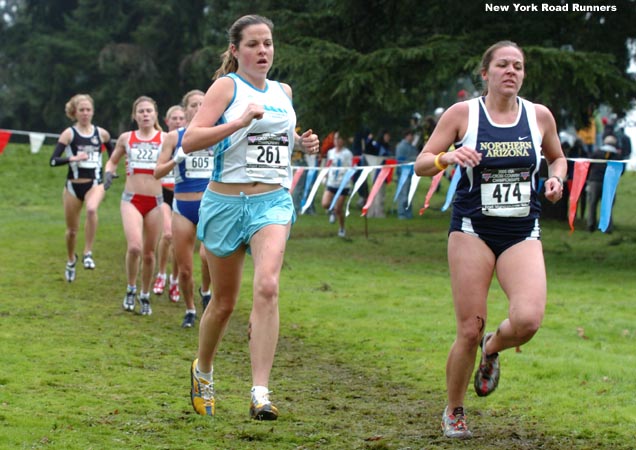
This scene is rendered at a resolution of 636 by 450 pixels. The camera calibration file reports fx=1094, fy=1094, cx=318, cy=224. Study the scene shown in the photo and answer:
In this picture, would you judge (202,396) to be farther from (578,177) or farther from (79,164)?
(79,164)

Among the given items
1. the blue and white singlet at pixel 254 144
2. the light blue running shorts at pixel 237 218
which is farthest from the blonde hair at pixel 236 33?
the light blue running shorts at pixel 237 218

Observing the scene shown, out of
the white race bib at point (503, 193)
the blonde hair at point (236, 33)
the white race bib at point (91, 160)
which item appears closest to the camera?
the white race bib at point (503, 193)

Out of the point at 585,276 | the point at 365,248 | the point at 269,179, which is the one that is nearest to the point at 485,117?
the point at 269,179

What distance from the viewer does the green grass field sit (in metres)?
6.16

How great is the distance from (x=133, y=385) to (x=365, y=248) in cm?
1295

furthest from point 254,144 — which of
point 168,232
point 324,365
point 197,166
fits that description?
point 168,232

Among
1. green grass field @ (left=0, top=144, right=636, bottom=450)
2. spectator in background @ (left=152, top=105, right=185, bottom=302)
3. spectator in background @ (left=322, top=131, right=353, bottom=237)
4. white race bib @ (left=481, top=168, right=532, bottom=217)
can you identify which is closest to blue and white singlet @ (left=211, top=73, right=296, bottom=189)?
white race bib @ (left=481, top=168, right=532, bottom=217)

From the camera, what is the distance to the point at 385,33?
21047mm

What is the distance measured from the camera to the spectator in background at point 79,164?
14172 mm

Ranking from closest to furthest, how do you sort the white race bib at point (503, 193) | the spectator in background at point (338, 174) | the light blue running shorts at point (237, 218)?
the white race bib at point (503, 193), the light blue running shorts at point (237, 218), the spectator in background at point (338, 174)

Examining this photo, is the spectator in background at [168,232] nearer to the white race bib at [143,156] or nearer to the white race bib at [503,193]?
the white race bib at [143,156]

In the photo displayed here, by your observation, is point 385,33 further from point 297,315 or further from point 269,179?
point 269,179

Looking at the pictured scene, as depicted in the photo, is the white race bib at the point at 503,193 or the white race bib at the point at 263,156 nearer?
the white race bib at the point at 503,193

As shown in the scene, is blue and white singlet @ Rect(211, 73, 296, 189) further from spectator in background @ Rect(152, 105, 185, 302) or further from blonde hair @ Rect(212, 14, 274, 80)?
spectator in background @ Rect(152, 105, 185, 302)
